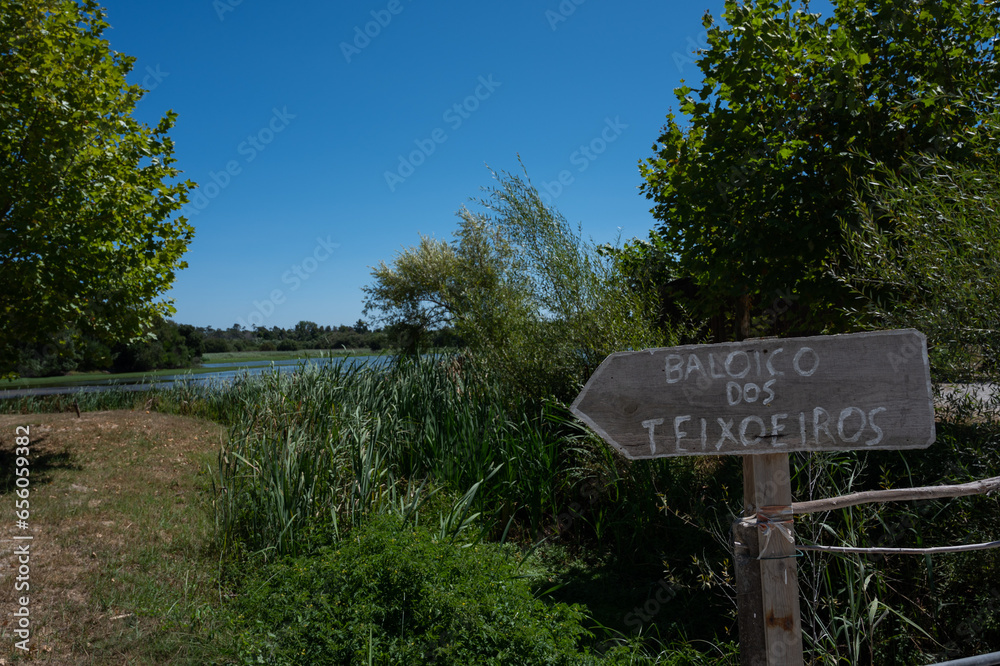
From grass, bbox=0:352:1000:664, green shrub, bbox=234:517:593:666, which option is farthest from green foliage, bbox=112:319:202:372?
green shrub, bbox=234:517:593:666

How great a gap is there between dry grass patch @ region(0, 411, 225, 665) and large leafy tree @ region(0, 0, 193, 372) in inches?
71.8

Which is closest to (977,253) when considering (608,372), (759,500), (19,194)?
(759,500)

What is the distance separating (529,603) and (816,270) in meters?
3.94

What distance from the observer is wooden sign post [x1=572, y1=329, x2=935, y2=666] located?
210 cm

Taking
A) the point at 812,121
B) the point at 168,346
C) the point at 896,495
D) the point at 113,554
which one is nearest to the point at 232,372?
the point at 168,346

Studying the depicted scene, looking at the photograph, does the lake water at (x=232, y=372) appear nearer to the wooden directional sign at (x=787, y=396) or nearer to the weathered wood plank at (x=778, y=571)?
the wooden directional sign at (x=787, y=396)

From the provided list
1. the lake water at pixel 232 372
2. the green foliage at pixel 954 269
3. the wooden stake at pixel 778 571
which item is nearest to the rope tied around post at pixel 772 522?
the wooden stake at pixel 778 571

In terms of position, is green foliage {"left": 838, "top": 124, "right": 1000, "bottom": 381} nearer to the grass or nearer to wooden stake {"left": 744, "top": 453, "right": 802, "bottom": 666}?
the grass

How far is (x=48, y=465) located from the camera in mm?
7316

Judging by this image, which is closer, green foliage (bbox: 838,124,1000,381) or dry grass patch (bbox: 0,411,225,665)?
green foliage (bbox: 838,124,1000,381)

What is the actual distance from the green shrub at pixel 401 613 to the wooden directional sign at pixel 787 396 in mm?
1311

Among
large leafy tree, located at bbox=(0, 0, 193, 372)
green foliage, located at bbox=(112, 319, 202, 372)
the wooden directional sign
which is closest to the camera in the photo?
the wooden directional sign

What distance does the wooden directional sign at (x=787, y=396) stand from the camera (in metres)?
2.10

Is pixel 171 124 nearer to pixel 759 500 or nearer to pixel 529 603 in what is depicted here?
pixel 529 603
